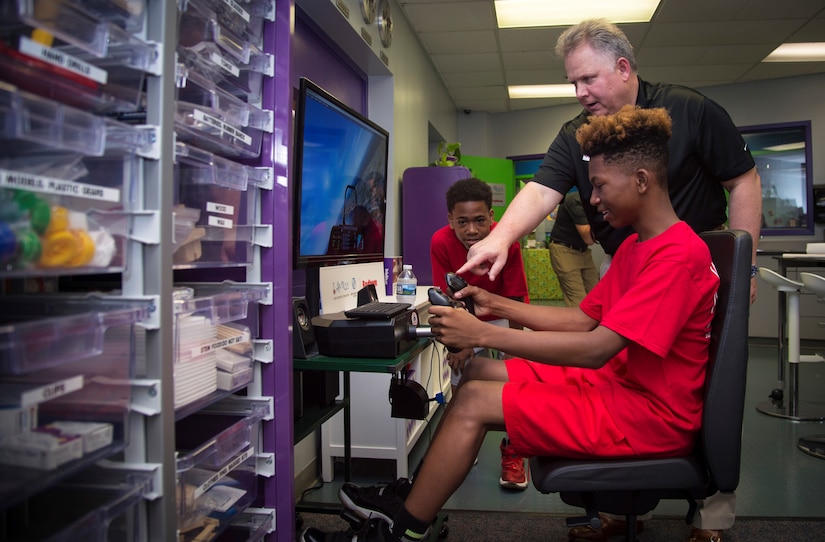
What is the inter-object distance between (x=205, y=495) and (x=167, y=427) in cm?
35

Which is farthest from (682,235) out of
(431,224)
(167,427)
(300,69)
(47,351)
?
(431,224)

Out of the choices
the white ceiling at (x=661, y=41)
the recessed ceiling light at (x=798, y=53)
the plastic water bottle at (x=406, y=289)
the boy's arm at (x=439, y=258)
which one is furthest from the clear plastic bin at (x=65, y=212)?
the recessed ceiling light at (x=798, y=53)

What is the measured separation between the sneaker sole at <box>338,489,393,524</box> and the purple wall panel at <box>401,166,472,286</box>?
242cm

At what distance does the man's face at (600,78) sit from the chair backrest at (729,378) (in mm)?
699

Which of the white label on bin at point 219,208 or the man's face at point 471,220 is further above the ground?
the man's face at point 471,220

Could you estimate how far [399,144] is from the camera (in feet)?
13.7

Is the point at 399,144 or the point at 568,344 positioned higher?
the point at 399,144

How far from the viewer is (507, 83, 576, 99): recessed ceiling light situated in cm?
659

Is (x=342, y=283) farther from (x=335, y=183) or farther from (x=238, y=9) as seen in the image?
(x=238, y=9)

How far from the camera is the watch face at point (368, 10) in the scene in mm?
3209

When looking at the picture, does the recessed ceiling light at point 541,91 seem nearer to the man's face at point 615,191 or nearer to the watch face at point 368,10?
the watch face at point 368,10

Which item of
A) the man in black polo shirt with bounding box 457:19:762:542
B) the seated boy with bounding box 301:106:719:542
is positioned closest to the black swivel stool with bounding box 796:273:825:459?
the man in black polo shirt with bounding box 457:19:762:542

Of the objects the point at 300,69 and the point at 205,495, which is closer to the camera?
the point at 205,495

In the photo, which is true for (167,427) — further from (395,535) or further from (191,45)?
(191,45)
